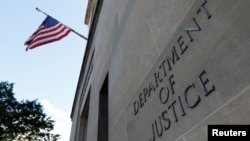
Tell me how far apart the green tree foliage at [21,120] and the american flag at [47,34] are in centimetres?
1294

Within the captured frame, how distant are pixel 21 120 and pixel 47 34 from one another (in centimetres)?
1517

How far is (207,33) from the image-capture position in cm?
193

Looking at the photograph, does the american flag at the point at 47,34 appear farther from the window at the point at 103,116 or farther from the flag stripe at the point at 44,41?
the window at the point at 103,116

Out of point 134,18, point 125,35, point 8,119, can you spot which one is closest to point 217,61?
point 134,18

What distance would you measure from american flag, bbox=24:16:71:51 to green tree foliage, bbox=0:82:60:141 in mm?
12943

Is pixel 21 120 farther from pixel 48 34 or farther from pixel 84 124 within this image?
pixel 48 34

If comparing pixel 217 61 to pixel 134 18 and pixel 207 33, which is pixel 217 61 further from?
pixel 134 18

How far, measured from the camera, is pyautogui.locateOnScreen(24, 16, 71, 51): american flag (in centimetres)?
916

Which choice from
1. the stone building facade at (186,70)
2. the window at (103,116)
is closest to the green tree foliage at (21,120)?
the window at (103,116)

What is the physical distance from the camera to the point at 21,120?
21188 millimetres

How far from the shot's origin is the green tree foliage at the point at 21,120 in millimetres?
19688

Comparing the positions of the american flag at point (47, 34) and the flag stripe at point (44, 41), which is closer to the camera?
the flag stripe at point (44, 41)

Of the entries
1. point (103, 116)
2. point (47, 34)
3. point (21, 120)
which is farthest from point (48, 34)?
point (21, 120)

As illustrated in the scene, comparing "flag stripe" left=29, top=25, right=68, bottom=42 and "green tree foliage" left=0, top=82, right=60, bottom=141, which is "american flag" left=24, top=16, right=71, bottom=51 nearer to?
"flag stripe" left=29, top=25, right=68, bottom=42
